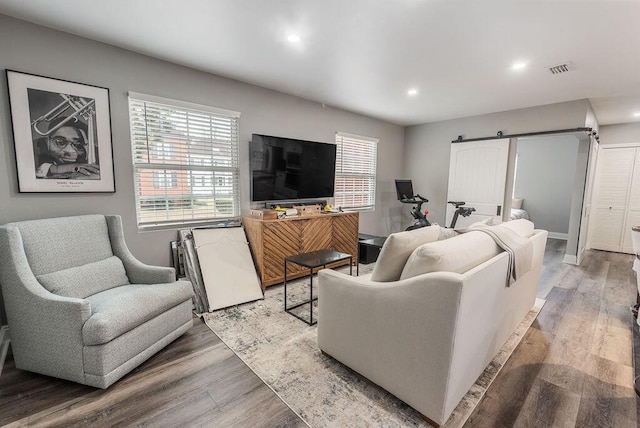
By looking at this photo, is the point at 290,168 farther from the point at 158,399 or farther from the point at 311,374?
the point at 158,399

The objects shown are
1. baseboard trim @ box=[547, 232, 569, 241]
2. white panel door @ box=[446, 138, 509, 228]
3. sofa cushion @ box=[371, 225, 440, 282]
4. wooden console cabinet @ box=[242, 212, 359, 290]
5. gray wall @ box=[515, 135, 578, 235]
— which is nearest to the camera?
sofa cushion @ box=[371, 225, 440, 282]

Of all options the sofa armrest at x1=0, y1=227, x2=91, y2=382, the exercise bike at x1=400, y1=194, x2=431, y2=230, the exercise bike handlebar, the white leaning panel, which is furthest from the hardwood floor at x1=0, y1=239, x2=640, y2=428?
the exercise bike handlebar

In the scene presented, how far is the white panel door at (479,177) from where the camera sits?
15.4 feet

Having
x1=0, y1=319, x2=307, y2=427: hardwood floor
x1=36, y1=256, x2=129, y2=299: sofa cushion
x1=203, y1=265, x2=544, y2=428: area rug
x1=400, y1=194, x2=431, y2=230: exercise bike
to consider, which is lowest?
x1=0, y1=319, x2=307, y2=427: hardwood floor

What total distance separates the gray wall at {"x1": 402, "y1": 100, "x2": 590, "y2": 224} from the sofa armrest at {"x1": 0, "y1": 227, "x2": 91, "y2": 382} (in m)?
5.57

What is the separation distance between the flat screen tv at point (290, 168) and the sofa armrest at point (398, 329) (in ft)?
6.56

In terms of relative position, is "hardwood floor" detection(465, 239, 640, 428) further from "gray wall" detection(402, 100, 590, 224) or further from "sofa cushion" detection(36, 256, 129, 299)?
"sofa cushion" detection(36, 256, 129, 299)

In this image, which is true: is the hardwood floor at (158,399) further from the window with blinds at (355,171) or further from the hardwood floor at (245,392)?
the window with blinds at (355,171)

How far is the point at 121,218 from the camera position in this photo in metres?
2.70

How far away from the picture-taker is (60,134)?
2.36 meters

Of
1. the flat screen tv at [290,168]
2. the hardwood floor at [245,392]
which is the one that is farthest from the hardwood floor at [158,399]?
the flat screen tv at [290,168]

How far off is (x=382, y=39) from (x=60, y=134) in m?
2.86

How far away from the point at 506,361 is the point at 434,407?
1.05 meters

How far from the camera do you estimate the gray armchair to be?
172 centimetres
